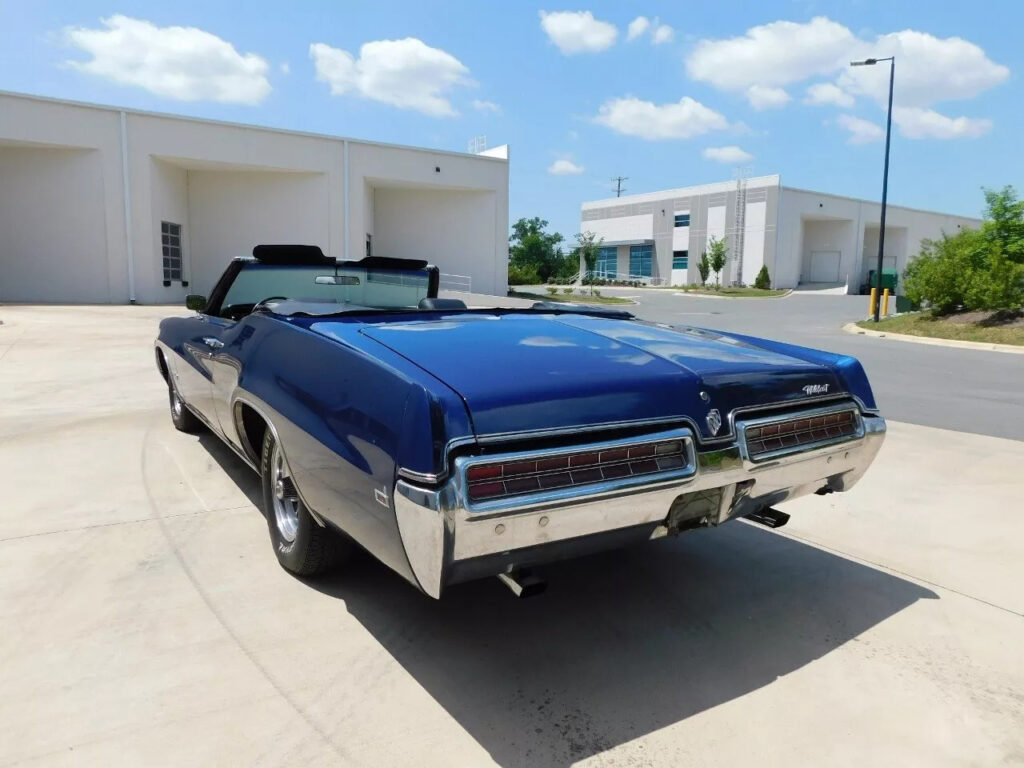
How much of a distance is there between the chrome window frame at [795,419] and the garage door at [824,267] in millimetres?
54457

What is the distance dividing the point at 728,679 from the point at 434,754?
3.48 feet

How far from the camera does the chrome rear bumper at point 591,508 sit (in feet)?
A: 6.55

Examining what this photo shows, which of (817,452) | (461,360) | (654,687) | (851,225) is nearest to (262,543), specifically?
(461,360)

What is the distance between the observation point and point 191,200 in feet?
82.7

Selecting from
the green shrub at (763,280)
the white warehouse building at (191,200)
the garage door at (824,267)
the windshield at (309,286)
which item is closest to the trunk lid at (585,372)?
the windshield at (309,286)

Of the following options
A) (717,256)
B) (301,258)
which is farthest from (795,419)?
(717,256)

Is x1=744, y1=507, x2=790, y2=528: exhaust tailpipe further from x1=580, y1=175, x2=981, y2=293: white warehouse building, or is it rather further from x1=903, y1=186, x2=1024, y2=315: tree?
x1=580, y1=175, x2=981, y2=293: white warehouse building

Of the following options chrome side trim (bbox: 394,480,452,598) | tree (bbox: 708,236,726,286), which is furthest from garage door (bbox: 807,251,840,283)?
chrome side trim (bbox: 394,480,452,598)

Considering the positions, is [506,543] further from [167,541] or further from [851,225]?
[851,225]

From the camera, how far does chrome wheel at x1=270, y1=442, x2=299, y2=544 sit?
3141 millimetres

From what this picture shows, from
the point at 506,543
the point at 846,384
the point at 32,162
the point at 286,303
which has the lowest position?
the point at 506,543

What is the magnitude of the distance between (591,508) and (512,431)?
34 centimetres

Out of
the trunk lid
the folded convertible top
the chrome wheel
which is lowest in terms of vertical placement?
the chrome wheel

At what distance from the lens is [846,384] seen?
2988 millimetres
